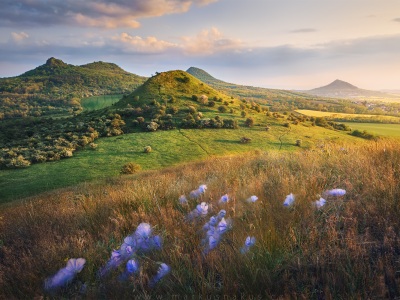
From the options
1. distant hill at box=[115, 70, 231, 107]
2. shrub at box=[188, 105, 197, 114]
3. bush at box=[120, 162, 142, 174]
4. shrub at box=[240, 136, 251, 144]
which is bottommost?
bush at box=[120, 162, 142, 174]

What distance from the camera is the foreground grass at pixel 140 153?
24672 millimetres

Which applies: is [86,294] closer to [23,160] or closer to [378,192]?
[378,192]

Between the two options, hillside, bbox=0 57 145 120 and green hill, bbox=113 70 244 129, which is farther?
hillside, bbox=0 57 145 120

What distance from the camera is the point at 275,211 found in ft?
10.8

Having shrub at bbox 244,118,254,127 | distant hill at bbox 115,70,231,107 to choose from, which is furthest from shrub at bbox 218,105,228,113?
shrub at bbox 244,118,254,127

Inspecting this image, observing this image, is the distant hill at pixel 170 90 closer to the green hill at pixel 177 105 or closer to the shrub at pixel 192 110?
the green hill at pixel 177 105

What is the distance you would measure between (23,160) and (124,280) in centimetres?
3383

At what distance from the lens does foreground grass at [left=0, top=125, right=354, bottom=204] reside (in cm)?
2467

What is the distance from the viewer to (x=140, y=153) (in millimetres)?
32125

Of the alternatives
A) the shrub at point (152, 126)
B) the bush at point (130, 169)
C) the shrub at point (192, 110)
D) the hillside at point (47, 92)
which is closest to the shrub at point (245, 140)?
the shrub at point (192, 110)

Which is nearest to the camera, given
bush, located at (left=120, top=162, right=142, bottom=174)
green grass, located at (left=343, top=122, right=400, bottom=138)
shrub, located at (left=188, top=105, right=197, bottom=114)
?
bush, located at (left=120, top=162, right=142, bottom=174)

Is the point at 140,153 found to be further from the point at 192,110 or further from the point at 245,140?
the point at 192,110

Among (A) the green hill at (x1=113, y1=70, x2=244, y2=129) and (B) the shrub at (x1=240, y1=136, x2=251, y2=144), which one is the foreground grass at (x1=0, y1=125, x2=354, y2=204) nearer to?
(B) the shrub at (x1=240, y1=136, x2=251, y2=144)

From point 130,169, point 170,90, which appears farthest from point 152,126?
point 130,169
